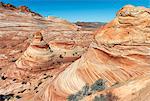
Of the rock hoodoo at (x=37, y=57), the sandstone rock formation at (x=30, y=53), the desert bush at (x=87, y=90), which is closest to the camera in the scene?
the desert bush at (x=87, y=90)

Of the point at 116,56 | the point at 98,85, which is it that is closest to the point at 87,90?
the point at 98,85

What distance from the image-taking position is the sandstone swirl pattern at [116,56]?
19734 mm

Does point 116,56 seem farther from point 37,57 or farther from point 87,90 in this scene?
point 37,57

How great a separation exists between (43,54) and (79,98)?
21318mm

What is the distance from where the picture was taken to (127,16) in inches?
825

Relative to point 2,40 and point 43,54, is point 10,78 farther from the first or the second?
point 2,40

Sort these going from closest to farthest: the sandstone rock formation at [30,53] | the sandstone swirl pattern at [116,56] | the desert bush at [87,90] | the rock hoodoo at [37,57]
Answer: the desert bush at [87,90]
the sandstone swirl pattern at [116,56]
the sandstone rock formation at [30,53]
the rock hoodoo at [37,57]

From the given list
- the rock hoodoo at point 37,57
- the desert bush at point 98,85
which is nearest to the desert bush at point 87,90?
the desert bush at point 98,85

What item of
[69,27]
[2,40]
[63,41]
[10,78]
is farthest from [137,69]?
[69,27]

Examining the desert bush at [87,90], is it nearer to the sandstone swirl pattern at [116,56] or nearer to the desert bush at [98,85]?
the desert bush at [98,85]

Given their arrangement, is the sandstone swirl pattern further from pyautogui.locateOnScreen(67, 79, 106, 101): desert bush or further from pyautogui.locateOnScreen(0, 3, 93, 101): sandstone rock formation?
pyautogui.locateOnScreen(0, 3, 93, 101): sandstone rock formation

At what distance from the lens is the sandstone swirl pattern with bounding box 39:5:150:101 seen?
777 inches

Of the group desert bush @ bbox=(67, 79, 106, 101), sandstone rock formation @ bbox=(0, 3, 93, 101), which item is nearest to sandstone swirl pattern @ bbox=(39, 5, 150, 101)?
desert bush @ bbox=(67, 79, 106, 101)

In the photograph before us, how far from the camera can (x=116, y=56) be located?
66.2 feet
